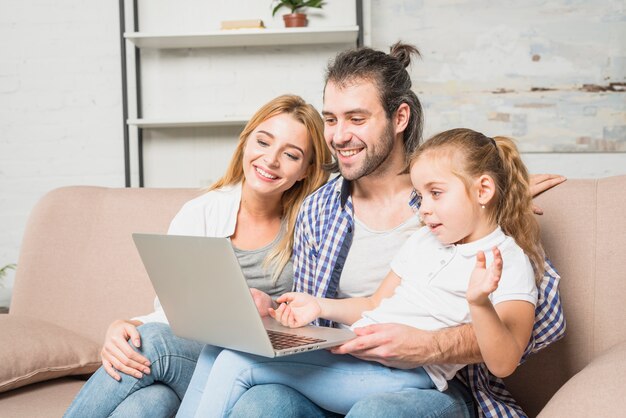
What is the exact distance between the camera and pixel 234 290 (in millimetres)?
1278

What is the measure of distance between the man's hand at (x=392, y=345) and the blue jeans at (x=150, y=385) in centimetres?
44

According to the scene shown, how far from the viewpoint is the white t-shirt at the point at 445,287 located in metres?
1.41

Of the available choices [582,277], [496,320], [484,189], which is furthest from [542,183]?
[496,320]

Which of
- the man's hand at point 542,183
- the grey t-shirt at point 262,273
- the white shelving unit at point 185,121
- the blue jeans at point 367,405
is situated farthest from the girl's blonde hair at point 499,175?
the white shelving unit at point 185,121

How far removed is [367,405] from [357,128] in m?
0.74

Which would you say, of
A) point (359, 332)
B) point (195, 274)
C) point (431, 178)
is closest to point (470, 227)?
point (431, 178)

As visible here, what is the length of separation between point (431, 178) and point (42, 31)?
296 cm

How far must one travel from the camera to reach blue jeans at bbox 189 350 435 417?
4.67 feet

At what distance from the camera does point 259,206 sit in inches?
78.3

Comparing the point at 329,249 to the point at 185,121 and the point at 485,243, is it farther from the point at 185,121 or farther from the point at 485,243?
the point at 185,121

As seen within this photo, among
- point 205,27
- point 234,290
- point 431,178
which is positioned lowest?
point 234,290

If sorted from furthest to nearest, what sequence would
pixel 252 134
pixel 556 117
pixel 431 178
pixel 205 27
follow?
1. pixel 205 27
2. pixel 556 117
3. pixel 252 134
4. pixel 431 178

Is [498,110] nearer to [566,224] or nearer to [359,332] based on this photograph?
[566,224]

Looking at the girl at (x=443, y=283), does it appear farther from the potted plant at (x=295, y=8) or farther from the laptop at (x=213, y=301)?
the potted plant at (x=295, y=8)
